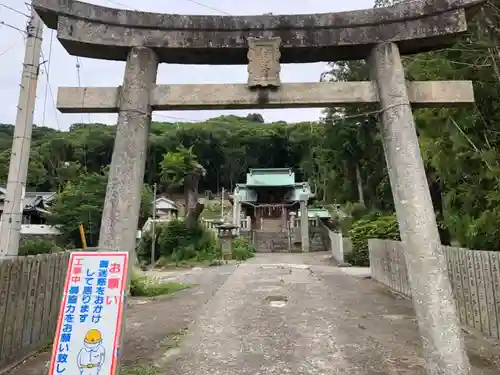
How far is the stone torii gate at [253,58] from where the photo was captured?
14.8 ft

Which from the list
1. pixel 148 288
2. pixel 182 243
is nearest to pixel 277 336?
pixel 148 288

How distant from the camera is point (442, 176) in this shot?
845 centimetres

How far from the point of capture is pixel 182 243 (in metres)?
24.9

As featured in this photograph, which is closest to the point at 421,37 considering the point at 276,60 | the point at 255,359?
the point at 276,60

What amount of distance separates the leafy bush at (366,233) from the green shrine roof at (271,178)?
19.7 metres

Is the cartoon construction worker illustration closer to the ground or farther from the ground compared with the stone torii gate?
closer to the ground

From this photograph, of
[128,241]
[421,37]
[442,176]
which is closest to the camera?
[128,241]

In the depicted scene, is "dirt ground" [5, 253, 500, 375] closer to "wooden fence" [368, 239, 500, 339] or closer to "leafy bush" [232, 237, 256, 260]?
"wooden fence" [368, 239, 500, 339]

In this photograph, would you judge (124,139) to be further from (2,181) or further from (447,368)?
(2,181)

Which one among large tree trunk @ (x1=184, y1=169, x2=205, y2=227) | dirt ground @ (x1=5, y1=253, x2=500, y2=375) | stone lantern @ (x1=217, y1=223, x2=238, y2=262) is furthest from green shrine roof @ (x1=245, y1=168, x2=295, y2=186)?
dirt ground @ (x1=5, y1=253, x2=500, y2=375)

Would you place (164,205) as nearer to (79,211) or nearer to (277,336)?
(79,211)

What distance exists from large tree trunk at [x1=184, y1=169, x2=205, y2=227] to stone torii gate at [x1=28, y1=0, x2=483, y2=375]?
20439 millimetres

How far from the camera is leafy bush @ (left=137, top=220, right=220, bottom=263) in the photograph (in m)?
24.0

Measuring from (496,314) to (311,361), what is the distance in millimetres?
2990
